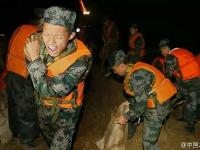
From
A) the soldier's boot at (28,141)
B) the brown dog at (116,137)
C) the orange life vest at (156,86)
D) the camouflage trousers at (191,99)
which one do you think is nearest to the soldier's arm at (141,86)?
the orange life vest at (156,86)

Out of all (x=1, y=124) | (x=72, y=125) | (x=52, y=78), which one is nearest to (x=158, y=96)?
(x=72, y=125)

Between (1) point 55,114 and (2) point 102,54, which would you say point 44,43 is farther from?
(2) point 102,54

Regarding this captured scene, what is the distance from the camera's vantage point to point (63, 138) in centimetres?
446

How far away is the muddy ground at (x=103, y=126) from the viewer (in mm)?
6648

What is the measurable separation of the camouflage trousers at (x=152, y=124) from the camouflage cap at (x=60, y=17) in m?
2.42

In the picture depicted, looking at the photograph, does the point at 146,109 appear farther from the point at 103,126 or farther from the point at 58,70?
the point at 58,70

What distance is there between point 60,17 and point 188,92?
15.2 ft

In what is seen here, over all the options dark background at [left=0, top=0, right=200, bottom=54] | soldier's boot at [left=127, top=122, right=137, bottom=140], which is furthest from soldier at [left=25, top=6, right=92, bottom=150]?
dark background at [left=0, top=0, right=200, bottom=54]

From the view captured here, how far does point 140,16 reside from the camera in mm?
29109

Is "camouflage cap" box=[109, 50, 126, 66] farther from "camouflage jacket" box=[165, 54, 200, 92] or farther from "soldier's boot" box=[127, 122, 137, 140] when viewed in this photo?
"camouflage jacket" box=[165, 54, 200, 92]

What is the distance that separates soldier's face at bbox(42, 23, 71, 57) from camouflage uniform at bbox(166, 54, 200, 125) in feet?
13.3

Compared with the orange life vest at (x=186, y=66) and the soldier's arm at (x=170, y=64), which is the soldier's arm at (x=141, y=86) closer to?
the soldier's arm at (x=170, y=64)

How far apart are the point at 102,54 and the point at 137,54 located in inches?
50.7

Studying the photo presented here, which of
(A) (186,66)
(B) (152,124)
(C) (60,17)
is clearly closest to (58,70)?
(C) (60,17)
